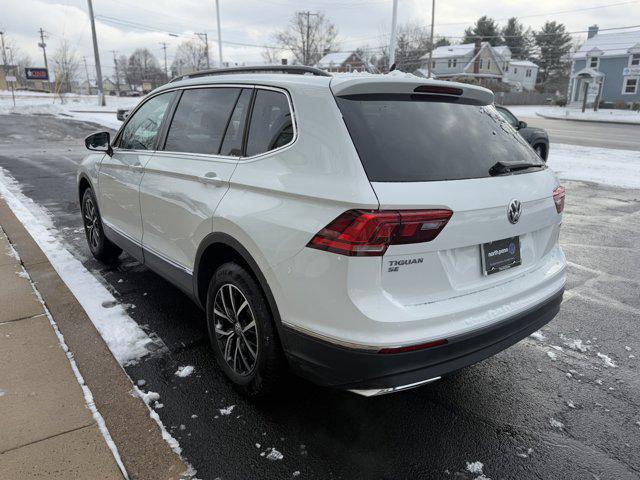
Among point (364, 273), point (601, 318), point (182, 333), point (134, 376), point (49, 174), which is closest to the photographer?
point (364, 273)

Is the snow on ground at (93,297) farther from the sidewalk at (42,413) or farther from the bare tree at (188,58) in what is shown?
the bare tree at (188,58)

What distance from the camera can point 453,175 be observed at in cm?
238

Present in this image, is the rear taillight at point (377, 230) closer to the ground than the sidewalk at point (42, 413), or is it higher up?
higher up

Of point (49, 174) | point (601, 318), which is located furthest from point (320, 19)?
point (601, 318)

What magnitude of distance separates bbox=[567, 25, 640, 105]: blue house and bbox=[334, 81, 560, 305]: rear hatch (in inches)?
2085

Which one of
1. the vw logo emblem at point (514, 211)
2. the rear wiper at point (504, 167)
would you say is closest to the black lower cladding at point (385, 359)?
the vw logo emblem at point (514, 211)

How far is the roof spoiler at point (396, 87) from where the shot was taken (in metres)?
2.38

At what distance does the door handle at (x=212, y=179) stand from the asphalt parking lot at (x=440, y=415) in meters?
1.25

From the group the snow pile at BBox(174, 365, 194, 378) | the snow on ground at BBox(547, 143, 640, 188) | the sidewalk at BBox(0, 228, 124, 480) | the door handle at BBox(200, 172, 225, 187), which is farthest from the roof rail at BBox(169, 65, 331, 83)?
the snow on ground at BBox(547, 143, 640, 188)

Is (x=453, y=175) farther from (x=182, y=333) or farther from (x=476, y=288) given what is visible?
(x=182, y=333)

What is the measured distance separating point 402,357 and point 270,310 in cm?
77

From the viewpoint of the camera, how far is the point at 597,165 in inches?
510

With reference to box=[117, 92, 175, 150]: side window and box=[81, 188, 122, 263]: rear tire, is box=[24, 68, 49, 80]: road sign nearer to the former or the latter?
box=[81, 188, 122, 263]: rear tire

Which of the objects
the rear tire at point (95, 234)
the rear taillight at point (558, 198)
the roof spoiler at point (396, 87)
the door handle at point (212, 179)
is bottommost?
the rear tire at point (95, 234)
